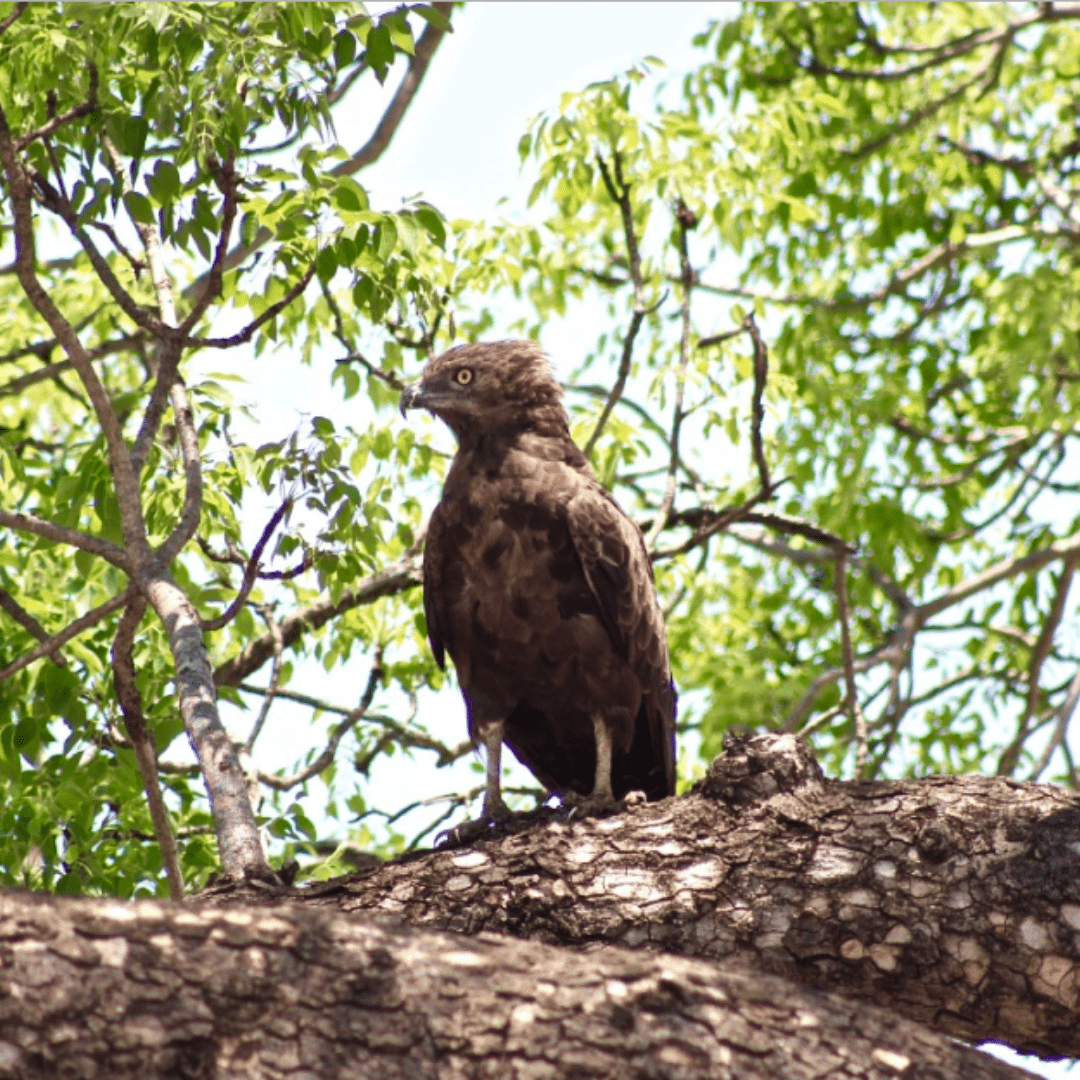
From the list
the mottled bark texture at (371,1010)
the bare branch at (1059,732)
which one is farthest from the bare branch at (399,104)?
the mottled bark texture at (371,1010)

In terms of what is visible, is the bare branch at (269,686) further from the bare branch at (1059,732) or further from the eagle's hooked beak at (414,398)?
the bare branch at (1059,732)

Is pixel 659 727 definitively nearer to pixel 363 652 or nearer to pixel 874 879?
pixel 874 879

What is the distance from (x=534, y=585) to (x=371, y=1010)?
9.34 ft

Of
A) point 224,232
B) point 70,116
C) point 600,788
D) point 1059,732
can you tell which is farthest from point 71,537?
point 1059,732

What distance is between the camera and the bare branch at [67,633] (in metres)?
4.61

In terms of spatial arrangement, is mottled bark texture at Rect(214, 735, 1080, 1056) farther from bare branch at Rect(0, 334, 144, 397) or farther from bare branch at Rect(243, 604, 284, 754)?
bare branch at Rect(0, 334, 144, 397)

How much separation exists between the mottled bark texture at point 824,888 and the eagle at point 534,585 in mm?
1264

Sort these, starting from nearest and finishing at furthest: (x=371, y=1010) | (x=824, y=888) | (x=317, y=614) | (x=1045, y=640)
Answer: (x=371, y=1010) < (x=824, y=888) < (x=317, y=614) < (x=1045, y=640)

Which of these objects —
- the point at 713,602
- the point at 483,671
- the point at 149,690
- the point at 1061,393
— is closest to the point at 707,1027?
the point at 483,671

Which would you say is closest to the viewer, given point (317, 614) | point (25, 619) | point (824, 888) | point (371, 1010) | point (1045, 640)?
point (371, 1010)

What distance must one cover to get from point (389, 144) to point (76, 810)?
4.38 meters

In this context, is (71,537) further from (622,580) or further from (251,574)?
(622,580)

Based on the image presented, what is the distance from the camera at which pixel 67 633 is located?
4.66 m

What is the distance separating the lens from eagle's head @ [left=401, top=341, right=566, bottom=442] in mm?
5625
